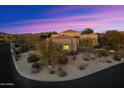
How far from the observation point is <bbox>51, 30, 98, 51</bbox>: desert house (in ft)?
15.4

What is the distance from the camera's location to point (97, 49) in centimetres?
475

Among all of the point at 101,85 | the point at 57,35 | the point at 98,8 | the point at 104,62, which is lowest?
the point at 101,85

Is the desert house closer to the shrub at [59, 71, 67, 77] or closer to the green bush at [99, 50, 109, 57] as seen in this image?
the green bush at [99, 50, 109, 57]

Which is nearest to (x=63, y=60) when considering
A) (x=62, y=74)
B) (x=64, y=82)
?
(x=62, y=74)

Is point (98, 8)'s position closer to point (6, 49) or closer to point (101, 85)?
point (101, 85)

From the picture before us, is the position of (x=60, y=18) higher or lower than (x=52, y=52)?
higher

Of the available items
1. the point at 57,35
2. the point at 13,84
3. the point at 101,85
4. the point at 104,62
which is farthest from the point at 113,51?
the point at 13,84

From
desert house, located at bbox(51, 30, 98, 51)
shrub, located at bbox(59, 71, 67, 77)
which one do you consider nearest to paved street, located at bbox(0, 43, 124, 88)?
shrub, located at bbox(59, 71, 67, 77)

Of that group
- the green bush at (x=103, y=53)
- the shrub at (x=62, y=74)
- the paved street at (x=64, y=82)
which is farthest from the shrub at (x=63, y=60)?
the green bush at (x=103, y=53)

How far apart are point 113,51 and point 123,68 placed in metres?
0.30

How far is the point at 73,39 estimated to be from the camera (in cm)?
471

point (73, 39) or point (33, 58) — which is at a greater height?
point (73, 39)

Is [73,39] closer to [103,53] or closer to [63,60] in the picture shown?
[63,60]

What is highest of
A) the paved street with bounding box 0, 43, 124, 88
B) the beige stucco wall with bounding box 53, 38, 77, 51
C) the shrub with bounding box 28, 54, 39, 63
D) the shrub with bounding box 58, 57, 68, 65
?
the beige stucco wall with bounding box 53, 38, 77, 51
